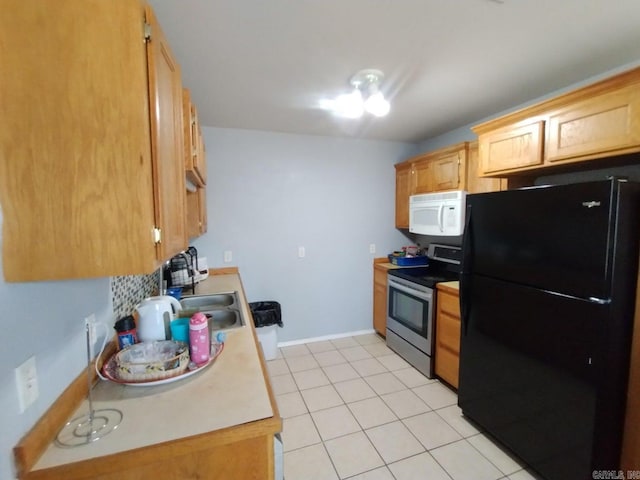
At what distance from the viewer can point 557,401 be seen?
59.4 inches

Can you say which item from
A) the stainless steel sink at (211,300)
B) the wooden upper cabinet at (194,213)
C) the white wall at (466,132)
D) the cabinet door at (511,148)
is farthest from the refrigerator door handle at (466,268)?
the wooden upper cabinet at (194,213)

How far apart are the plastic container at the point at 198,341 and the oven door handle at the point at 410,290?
79.2 inches

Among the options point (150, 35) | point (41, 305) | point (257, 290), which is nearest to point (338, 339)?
point (257, 290)

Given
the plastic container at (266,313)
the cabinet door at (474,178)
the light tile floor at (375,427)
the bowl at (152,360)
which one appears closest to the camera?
the bowl at (152,360)

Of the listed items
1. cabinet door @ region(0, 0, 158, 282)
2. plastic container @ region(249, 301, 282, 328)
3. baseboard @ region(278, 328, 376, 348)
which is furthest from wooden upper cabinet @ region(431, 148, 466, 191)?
cabinet door @ region(0, 0, 158, 282)

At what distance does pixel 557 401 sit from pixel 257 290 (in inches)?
103

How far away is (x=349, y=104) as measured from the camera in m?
2.43

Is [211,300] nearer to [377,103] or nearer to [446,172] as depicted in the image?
[377,103]

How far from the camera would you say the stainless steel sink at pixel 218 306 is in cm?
193

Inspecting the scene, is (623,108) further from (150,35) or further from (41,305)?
(41,305)

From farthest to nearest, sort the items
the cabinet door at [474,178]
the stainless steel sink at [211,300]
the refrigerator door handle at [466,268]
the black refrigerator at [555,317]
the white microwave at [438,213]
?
the white microwave at [438,213] → the cabinet door at [474,178] → the stainless steel sink at [211,300] → the refrigerator door handle at [466,268] → the black refrigerator at [555,317]

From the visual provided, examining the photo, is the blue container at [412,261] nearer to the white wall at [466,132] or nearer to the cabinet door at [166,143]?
the white wall at [466,132]

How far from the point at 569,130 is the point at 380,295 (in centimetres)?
236

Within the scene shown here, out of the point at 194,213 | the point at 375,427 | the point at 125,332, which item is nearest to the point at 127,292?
the point at 125,332
